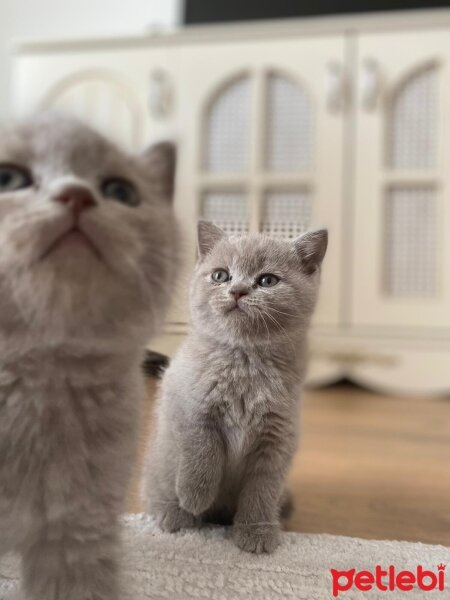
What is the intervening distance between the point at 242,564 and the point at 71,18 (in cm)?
269

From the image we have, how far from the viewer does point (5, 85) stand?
111 inches

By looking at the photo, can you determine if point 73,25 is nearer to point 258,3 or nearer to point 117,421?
point 258,3

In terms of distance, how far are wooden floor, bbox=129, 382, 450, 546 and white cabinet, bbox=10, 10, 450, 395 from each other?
0.98 feet

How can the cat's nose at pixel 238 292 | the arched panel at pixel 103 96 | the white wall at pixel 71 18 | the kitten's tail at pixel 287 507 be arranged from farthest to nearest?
the white wall at pixel 71 18 < the arched panel at pixel 103 96 < the kitten's tail at pixel 287 507 < the cat's nose at pixel 238 292

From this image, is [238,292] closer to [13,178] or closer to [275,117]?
[13,178]

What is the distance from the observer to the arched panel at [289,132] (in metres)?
2.04

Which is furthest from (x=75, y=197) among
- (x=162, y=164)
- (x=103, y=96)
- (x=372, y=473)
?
(x=103, y=96)

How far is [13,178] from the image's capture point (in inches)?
20.1

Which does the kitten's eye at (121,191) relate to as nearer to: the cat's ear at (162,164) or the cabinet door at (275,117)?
the cat's ear at (162,164)

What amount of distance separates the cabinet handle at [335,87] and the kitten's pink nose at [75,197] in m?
1.73

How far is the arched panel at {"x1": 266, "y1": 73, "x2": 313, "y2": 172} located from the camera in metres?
2.04

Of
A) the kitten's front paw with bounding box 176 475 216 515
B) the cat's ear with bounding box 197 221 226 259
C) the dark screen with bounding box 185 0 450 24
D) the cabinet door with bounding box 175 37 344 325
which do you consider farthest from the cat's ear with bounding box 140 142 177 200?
the dark screen with bounding box 185 0 450 24

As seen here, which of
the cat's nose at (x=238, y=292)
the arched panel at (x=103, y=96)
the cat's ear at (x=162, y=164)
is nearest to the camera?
the cat's ear at (x=162, y=164)

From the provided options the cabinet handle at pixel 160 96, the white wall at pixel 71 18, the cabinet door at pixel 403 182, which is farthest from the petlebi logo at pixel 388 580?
the white wall at pixel 71 18
